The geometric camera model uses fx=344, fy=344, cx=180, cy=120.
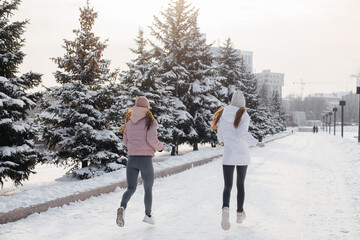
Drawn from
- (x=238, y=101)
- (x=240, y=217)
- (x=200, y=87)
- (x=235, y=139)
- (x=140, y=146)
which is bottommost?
(x=240, y=217)

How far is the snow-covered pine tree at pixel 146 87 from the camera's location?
15.8m

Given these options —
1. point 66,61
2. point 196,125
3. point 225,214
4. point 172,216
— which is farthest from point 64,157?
point 196,125

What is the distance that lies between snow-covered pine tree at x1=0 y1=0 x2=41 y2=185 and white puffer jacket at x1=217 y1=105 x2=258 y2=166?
6.72 metres

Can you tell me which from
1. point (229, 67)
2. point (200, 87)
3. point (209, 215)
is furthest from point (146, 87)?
point (229, 67)

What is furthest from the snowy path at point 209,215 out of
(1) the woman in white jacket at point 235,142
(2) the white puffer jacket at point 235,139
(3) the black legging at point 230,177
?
(2) the white puffer jacket at point 235,139

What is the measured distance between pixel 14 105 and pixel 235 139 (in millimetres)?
7554

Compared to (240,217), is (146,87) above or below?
above

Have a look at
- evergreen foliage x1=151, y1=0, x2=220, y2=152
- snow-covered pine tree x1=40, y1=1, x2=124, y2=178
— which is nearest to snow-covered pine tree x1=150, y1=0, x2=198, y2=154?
evergreen foliage x1=151, y1=0, x2=220, y2=152

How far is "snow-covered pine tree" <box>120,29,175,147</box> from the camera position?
51.8 ft

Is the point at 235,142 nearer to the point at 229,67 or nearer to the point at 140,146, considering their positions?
the point at 140,146

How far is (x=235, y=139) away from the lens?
523 cm

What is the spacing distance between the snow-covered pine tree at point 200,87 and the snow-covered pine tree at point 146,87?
4833mm

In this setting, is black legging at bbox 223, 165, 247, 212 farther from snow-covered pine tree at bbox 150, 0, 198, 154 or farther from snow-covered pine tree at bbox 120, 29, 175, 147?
snow-covered pine tree at bbox 150, 0, 198, 154

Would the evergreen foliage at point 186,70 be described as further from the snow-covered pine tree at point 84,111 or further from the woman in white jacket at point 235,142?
the woman in white jacket at point 235,142
